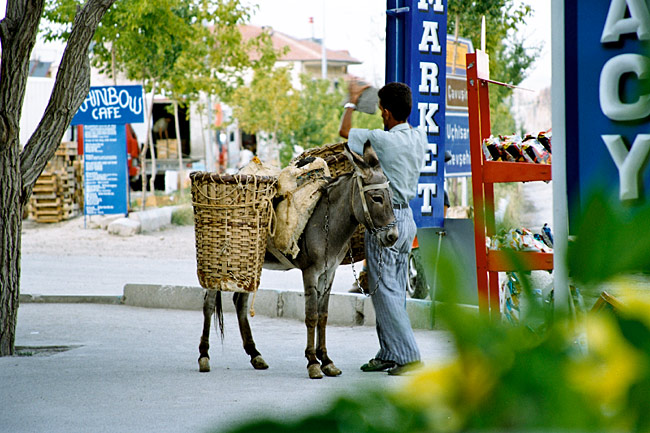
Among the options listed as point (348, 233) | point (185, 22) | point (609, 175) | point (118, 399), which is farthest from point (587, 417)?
point (185, 22)

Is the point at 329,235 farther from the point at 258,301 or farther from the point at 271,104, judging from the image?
the point at 271,104

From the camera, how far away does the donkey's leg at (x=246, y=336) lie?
21.1ft

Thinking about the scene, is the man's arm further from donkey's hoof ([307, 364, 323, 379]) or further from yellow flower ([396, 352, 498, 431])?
yellow flower ([396, 352, 498, 431])

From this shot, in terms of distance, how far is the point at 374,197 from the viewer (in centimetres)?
591

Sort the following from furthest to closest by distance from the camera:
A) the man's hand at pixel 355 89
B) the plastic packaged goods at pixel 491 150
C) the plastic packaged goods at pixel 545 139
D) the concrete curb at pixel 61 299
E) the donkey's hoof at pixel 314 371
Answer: the concrete curb at pixel 61 299 < the man's hand at pixel 355 89 < the donkey's hoof at pixel 314 371 < the plastic packaged goods at pixel 491 150 < the plastic packaged goods at pixel 545 139

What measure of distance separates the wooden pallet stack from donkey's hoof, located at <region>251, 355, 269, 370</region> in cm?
1243

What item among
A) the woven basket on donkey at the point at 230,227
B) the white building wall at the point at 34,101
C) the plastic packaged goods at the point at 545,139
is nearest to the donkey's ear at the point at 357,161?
the woven basket on donkey at the point at 230,227

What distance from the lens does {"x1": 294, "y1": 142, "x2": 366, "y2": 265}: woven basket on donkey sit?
6477mm

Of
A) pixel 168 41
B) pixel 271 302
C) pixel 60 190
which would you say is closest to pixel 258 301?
pixel 271 302

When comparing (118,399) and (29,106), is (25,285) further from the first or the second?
(29,106)

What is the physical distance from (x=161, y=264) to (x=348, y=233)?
25.7ft

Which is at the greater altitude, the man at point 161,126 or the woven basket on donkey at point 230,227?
the man at point 161,126

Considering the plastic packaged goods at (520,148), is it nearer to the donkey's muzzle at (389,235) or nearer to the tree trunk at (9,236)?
the donkey's muzzle at (389,235)

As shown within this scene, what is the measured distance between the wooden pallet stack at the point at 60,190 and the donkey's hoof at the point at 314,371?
1300cm
